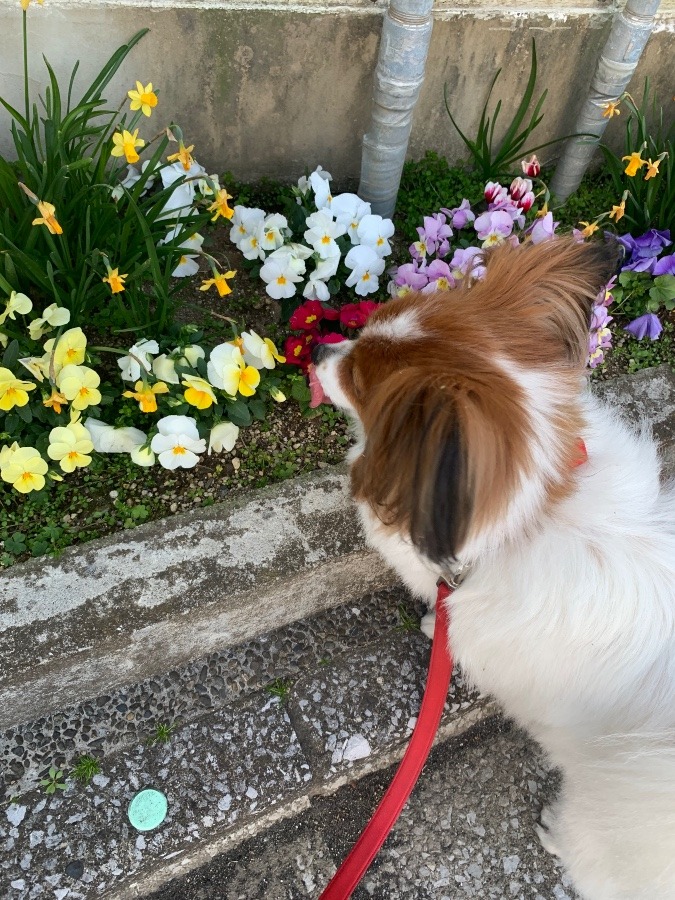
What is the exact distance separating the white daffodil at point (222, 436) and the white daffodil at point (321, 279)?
24.7 inches

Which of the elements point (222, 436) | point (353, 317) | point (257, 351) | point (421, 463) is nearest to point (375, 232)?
point (353, 317)

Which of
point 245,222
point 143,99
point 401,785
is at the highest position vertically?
point 143,99

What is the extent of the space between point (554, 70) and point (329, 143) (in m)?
1.01

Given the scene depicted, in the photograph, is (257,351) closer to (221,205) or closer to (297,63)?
(221,205)

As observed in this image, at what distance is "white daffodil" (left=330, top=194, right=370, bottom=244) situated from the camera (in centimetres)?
244

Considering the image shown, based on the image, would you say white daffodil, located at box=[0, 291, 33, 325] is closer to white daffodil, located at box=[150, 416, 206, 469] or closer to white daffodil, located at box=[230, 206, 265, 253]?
white daffodil, located at box=[150, 416, 206, 469]

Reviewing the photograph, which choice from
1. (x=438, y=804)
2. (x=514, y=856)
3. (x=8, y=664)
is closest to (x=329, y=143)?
(x=8, y=664)

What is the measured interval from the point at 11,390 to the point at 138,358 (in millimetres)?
352

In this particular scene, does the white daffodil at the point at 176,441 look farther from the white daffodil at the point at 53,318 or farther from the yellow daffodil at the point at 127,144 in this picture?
the yellow daffodil at the point at 127,144

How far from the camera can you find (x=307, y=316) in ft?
7.52

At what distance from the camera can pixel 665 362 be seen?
2.77m

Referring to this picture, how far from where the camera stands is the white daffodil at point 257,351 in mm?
2012

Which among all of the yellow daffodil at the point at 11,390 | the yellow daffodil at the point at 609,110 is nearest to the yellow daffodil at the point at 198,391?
the yellow daffodil at the point at 11,390

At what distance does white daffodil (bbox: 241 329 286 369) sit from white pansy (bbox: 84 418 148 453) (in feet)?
1.42
